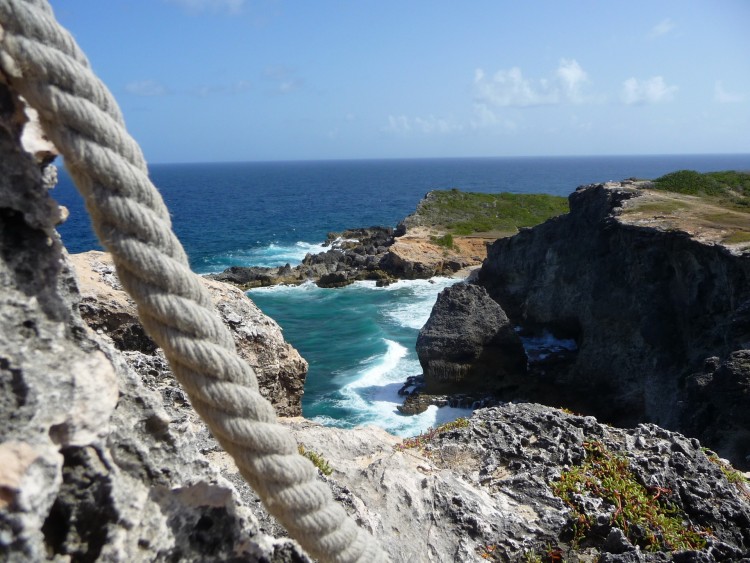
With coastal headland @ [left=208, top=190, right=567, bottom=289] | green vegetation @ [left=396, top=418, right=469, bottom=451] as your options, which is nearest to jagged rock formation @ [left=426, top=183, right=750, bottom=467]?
green vegetation @ [left=396, top=418, right=469, bottom=451]

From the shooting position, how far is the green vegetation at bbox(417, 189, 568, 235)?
195 ft

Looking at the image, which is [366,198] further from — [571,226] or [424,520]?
[424,520]

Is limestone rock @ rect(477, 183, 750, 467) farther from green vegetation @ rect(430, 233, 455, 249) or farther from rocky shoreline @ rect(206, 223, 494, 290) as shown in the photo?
green vegetation @ rect(430, 233, 455, 249)

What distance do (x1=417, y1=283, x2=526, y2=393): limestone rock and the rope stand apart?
2310 cm

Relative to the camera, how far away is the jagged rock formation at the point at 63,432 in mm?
2057

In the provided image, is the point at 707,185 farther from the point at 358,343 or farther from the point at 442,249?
the point at 442,249

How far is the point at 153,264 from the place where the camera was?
2148 millimetres

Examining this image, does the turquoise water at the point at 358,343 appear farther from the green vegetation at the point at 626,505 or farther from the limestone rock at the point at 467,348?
the green vegetation at the point at 626,505

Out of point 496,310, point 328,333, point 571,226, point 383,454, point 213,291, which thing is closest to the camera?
point 383,454

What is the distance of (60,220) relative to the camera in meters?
2.50

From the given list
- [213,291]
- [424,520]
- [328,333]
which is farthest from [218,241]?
[424,520]

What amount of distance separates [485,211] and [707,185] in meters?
33.6

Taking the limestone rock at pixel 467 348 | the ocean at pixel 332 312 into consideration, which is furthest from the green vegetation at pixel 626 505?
the limestone rock at pixel 467 348

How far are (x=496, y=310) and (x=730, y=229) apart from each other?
9.74m
